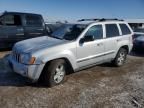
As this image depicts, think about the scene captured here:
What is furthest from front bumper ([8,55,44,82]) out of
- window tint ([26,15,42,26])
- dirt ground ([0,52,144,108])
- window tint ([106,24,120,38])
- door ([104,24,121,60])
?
window tint ([26,15,42,26])

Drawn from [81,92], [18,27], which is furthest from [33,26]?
[81,92]

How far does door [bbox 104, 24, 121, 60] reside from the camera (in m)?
6.64

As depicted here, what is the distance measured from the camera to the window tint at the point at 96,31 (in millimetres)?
6162

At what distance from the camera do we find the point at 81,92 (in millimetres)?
5000

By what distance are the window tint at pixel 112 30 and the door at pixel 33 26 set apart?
15.5 feet

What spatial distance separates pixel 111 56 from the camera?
6930 millimetres

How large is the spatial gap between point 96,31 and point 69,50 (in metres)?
1.37

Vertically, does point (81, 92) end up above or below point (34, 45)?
below

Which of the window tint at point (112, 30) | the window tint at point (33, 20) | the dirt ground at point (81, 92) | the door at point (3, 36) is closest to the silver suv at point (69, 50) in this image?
the window tint at point (112, 30)

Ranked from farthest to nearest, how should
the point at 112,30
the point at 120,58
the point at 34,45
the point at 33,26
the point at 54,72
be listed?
the point at 33,26
the point at 120,58
the point at 112,30
the point at 34,45
the point at 54,72

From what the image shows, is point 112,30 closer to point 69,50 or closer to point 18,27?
point 69,50

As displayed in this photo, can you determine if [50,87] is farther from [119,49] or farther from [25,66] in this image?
[119,49]

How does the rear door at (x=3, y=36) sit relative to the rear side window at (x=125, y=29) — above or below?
below

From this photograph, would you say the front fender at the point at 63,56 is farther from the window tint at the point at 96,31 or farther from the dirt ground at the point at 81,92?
the window tint at the point at 96,31
